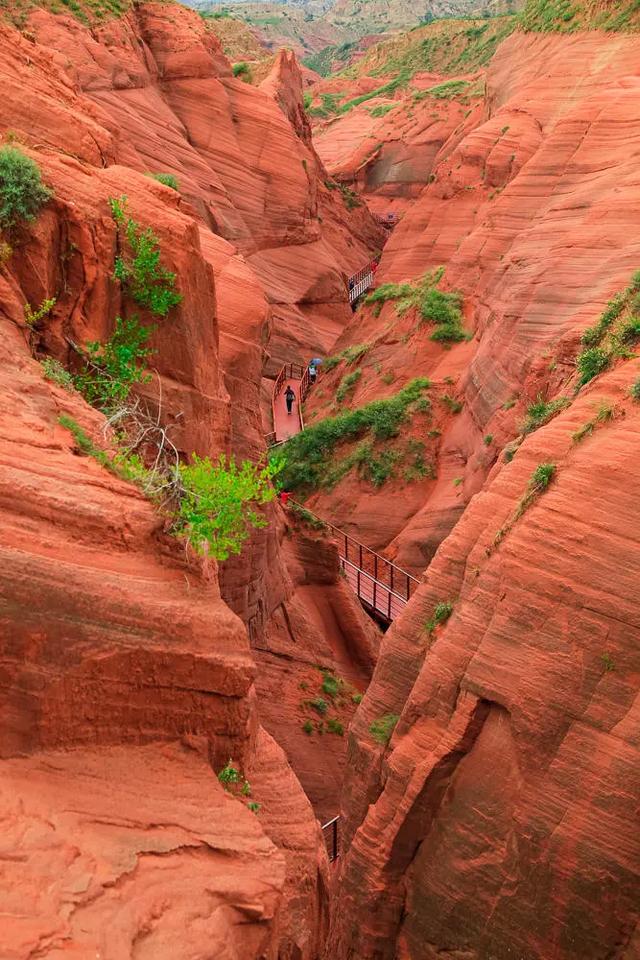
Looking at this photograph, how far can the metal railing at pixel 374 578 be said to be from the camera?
76.5 feet

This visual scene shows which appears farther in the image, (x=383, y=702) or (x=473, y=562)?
(x=383, y=702)

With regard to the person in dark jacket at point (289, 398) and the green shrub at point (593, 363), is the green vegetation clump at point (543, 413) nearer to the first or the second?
the green shrub at point (593, 363)

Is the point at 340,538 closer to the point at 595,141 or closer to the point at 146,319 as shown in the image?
the point at 595,141

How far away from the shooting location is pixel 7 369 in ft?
27.1

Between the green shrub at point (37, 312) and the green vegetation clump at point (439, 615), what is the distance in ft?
20.3

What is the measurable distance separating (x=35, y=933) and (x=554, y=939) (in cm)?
636

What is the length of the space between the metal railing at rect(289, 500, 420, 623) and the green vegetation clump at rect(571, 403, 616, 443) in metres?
11.6

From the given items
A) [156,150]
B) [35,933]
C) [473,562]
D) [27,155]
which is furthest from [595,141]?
[35,933]

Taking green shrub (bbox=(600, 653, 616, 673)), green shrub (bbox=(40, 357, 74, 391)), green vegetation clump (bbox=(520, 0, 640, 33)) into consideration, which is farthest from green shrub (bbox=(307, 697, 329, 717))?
green vegetation clump (bbox=(520, 0, 640, 33))

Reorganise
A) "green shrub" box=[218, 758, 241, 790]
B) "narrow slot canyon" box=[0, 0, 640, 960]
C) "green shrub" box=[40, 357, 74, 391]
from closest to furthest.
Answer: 1. "narrow slot canyon" box=[0, 0, 640, 960]
2. "green shrub" box=[218, 758, 241, 790]
3. "green shrub" box=[40, 357, 74, 391]

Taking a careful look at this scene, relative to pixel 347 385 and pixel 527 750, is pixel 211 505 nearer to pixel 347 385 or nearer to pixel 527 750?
pixel 527 750

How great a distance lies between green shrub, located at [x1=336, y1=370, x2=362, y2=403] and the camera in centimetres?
3256

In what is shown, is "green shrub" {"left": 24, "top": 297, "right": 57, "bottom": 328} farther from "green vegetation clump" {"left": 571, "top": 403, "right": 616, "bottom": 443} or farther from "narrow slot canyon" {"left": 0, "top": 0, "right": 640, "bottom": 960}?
"green vegetation clump" {"left": 571, "top": 403, "right": 616, "bottom": 443}

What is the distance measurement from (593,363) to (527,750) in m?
5.21
